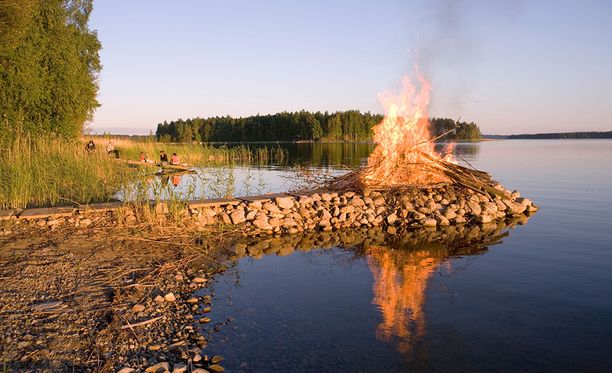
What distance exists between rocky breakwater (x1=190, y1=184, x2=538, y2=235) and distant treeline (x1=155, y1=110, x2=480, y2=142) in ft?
359

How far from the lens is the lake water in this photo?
6.32 m

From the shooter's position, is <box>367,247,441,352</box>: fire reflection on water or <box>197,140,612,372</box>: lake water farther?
<box>367,247,441,352</box>: fire reflection on water

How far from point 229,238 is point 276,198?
232 centimetres

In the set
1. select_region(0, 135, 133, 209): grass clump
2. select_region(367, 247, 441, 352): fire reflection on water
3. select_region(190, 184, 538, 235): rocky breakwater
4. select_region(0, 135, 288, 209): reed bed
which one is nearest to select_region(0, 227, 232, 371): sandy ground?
select_region(190, 184, 538, 235): rocky breakwater

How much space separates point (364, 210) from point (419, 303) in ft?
22.2

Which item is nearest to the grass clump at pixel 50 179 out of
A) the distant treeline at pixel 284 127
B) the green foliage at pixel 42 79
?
the green foliage at pixel 42 79

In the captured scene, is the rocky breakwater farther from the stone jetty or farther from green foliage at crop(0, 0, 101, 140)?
green foliage at crop(0, 0, 101, 140)

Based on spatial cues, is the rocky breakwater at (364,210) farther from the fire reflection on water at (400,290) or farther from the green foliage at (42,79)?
the green foliage at (42,79)

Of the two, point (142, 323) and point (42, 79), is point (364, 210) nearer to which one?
point (142, 323)

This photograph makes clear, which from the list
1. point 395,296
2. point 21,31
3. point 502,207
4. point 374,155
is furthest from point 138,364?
point 21,31

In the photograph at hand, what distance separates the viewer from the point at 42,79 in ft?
92.5

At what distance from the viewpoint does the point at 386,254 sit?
11.7 meters

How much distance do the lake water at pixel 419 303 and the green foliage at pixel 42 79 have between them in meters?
17.5

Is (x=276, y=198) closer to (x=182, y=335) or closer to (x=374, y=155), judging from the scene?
(x=374, y=155)
